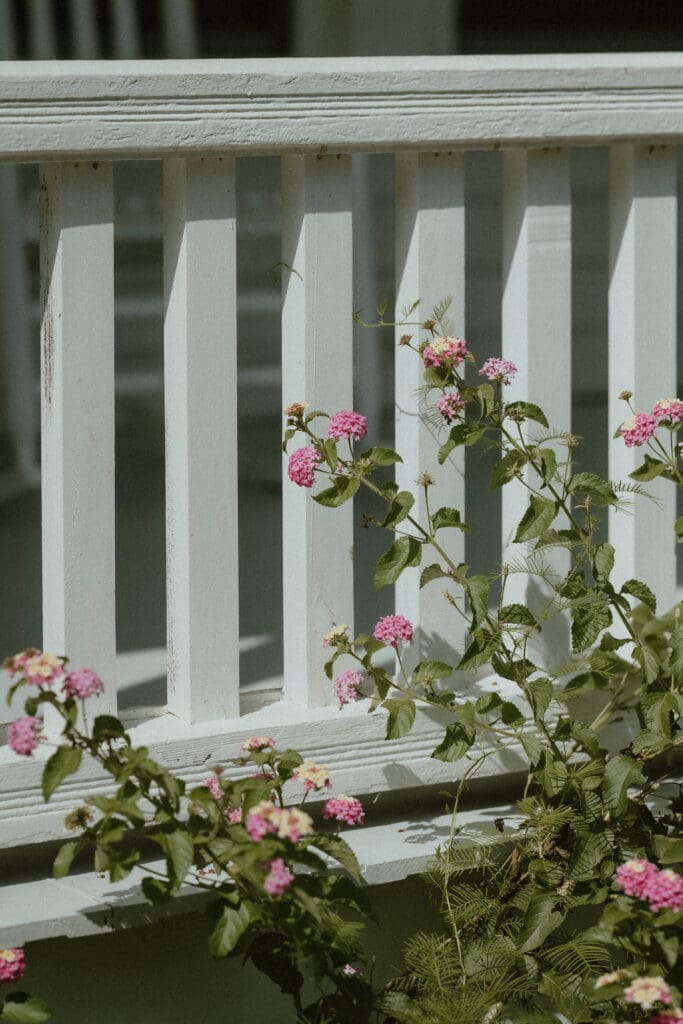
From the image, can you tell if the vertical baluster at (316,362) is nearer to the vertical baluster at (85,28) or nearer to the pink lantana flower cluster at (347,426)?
the pink lantana flower cluster at (347,426)

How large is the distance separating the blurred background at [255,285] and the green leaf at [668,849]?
107 centimetres

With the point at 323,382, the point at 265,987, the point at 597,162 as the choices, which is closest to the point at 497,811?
the point at 265,987

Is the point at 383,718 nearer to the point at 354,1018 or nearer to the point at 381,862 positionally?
the point at 381,862

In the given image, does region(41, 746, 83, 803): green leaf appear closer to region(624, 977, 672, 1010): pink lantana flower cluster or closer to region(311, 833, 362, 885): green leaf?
→ region(311, 833, 362, 885): green leaf

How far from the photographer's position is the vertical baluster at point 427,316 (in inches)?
82.4

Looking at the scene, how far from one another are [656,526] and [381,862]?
0.67 m

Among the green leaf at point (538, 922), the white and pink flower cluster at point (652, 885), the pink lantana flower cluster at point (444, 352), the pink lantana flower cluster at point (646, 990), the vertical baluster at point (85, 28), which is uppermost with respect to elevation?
the vertical baluster at point (85, 28)

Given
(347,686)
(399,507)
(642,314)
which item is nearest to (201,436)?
(399,507)

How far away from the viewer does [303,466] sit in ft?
6.20

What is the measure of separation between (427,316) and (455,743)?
1.96ft

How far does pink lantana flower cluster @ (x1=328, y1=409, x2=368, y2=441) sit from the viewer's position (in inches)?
75.0

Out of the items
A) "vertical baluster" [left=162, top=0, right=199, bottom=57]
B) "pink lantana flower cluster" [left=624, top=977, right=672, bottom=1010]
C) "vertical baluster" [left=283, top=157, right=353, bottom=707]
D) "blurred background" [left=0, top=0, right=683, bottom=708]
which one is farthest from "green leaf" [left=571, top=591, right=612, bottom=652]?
"vertical baluster" [left=162, top=0, right=199, bottom=57]

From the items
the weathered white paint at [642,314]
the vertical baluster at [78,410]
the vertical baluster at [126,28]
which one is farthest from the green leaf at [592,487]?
the vertical baluster at [126,28]

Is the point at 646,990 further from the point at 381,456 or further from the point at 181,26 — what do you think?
the point at 181,26
